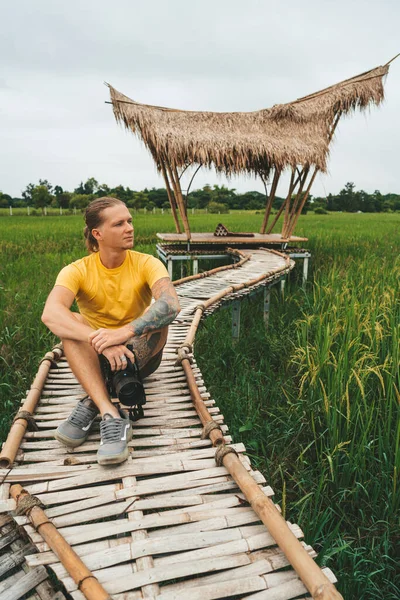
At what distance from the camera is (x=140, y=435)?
2.20 meters

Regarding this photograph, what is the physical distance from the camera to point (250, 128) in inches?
295

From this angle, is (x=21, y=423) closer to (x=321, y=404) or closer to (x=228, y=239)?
(x=321, y=404)

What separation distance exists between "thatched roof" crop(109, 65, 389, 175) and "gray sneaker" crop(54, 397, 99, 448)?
17.3 feet

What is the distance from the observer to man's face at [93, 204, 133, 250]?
2324 mm

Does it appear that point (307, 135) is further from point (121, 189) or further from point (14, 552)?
point (121, 189)

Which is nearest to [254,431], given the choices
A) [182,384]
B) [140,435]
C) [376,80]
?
[182,384]

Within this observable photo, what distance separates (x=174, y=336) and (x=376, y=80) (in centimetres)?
648

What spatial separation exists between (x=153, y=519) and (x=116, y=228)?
1385mm

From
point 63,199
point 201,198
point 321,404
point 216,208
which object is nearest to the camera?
point 321,404

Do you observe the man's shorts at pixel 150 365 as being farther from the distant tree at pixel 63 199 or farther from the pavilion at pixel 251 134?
the distant tree at pixel 63 199

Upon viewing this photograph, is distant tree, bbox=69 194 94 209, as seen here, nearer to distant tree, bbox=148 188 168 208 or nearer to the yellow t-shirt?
distant tree, bbox=148 188 168 208

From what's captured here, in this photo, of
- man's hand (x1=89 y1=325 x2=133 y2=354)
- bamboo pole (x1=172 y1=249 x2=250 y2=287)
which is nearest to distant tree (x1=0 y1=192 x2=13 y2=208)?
bamboo pole (x1=172 y1=249 x2=250 y2=287)

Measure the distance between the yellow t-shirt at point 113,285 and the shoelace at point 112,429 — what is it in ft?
2.21

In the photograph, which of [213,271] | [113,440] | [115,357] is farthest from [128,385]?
[213,271]
